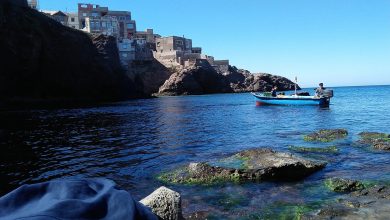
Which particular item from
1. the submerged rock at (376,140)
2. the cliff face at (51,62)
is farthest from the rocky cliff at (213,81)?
the submerged rock at (376,140)

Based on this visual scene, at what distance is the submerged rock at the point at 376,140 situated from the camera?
16.3 m

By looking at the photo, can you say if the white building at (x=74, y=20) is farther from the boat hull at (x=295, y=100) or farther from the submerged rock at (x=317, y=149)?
the submerged rock at (x=317, y=149)

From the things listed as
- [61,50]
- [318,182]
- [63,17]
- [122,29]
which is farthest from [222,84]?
[318,182]

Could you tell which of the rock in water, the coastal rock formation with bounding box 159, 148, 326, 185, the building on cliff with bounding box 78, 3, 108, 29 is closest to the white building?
the building on cliff with bounding box 78, 3, 108, 29

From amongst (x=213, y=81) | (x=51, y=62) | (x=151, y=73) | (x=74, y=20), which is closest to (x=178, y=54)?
(x=151, y=73)

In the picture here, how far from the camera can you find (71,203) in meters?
2.37

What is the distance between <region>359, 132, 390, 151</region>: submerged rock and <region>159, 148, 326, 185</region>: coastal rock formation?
5.36 m

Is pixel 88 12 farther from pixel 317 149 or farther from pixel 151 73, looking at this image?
pixel 317 149

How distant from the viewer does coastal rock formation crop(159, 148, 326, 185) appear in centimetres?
1134

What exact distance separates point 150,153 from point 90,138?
773 cm

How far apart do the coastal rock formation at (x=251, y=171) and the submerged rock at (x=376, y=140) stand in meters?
5.36

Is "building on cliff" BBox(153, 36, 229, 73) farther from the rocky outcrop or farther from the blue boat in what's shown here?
the blue boat

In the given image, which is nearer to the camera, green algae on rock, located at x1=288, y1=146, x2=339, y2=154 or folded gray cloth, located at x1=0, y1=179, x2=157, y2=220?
folded gray cloth, located at x1=0, y1=179, x2=157, y2=220

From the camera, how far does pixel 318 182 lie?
10945 millimetres
